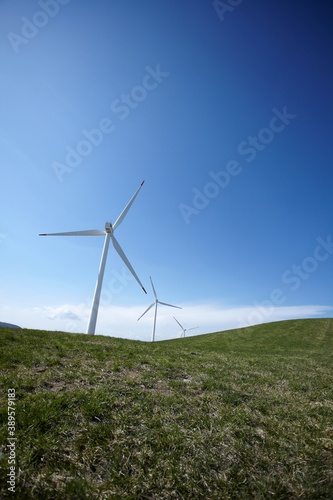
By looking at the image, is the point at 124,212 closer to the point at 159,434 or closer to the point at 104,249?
the point at 104,249

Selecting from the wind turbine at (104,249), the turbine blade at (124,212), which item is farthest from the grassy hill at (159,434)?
the turbine blade at (124,212)

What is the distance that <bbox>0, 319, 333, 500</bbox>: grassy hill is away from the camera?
4629 mm

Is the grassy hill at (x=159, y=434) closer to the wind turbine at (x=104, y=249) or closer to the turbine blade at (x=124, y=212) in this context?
the wind turbine at (x=104, y=249)

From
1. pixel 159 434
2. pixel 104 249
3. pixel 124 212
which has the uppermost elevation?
pixel 124 212

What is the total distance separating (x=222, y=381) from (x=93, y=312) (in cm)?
2128

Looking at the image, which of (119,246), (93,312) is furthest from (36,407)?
(119,246)

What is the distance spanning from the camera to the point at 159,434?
6.20 m

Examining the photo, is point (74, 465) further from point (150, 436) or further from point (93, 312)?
point (93, 312)

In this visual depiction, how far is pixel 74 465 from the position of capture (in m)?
4.96

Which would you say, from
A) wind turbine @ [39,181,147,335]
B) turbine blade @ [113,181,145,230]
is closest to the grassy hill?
wind turbine @ [39,181,147,335]

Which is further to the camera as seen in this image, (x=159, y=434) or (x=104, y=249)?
(x=104, y=249)

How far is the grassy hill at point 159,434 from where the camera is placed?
15.2ft

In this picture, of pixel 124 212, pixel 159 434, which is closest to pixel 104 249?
pixel 124 212

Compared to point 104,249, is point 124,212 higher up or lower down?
higher up
